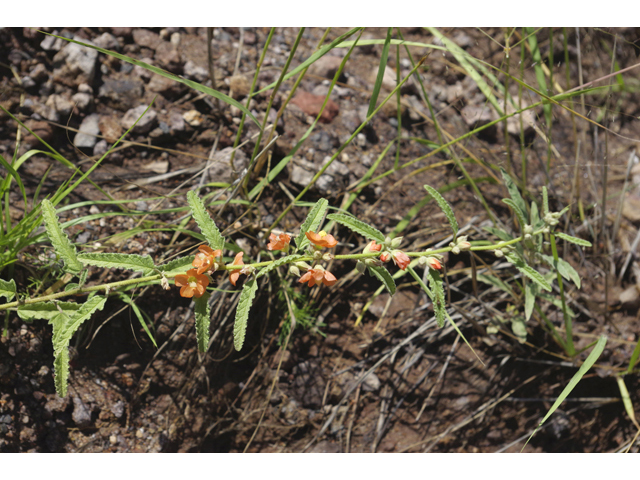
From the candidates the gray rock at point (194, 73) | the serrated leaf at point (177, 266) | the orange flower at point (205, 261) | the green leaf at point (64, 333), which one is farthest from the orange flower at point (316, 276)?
the gray rock at point (194, 73)

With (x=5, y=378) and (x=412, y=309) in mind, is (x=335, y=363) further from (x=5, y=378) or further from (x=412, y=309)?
(x=5, y=378)

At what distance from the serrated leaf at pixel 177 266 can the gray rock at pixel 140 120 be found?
1096 millimetres

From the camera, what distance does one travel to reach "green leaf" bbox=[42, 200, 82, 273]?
5.19 ft

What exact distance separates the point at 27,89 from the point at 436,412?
2743mm

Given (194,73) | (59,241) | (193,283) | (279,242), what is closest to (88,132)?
(194,73)

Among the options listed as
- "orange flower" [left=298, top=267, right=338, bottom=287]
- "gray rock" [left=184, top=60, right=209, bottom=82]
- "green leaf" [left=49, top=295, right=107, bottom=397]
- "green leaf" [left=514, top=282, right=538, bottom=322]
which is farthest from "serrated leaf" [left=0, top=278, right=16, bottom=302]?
"green leaf" [left=514, top=282, right=538, bottom=322]

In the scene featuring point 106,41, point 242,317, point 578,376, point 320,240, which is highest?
point 106,41

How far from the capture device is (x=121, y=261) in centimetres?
159

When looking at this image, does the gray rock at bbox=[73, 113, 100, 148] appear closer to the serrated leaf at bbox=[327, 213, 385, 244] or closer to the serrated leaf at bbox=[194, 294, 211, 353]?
the serrated leaf at bbox=[194, 294, 211, 353]

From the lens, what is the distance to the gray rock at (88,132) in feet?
7.75

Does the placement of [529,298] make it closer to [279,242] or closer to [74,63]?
[279,242]

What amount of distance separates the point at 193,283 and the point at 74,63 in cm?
158

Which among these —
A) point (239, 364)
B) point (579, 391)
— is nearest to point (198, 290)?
point (239, 364)

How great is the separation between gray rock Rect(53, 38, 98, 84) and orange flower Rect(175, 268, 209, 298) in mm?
1481
